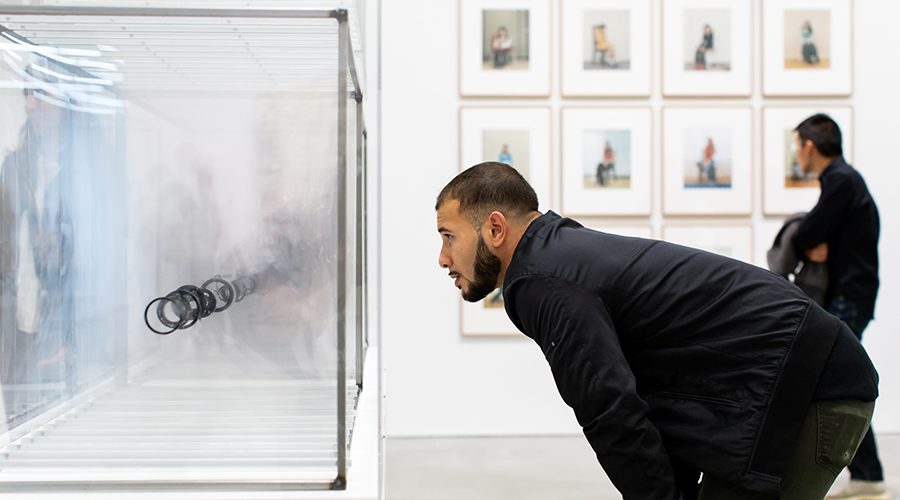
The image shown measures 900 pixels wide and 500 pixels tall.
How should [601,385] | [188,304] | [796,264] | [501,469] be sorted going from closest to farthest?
[188,304] → [601,385] → [796,264] → [501,469]

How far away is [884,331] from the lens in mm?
5008

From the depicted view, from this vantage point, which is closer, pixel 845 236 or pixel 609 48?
pixel 845 236

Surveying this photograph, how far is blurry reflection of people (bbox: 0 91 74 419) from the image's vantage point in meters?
1.38

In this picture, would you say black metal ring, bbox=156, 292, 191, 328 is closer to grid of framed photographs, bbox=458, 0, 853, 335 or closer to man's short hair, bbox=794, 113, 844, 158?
man's short hair, bbox=794, 113, 844, 158

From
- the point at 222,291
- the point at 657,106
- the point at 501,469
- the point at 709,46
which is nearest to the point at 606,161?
the point at 657,106

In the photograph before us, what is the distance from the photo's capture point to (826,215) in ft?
12.4

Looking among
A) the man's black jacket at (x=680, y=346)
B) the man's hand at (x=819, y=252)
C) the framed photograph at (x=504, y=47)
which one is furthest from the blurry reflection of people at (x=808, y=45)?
the man's black jacket at (x=680, y=346)

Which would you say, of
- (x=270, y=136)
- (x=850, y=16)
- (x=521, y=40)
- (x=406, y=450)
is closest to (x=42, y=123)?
(x=270, y=136)

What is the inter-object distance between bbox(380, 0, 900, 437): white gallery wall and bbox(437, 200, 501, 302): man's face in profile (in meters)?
3.00

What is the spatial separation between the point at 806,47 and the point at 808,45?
16 millimetres

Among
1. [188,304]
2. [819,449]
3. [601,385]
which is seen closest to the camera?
[188,304]

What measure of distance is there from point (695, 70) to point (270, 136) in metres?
3.98

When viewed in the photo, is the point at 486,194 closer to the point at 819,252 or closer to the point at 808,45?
the point at 819,252

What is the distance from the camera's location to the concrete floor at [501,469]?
381 centimetres
